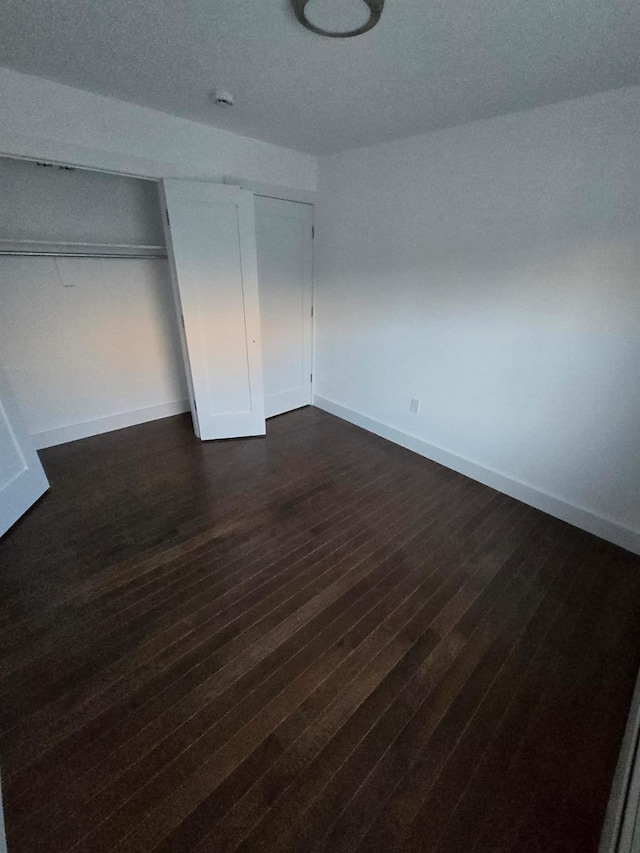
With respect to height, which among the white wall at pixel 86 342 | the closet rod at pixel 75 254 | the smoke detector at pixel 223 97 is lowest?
the white wall at pixel 86 342

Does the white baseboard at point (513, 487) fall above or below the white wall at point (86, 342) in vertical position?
below

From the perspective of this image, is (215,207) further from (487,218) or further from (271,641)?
(271,641)

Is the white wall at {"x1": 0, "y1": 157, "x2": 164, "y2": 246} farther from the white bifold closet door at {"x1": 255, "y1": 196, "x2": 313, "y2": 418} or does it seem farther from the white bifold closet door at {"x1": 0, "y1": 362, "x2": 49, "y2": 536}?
the white bifold closet door at {"x1": 0, "y1": 362, "x2": 49, "y2": 536}

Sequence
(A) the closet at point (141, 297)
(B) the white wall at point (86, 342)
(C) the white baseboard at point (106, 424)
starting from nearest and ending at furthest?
1. (A) the closet at point (141, 297)
2. (B) the white wall at point (86, 342)
3. (C) the white baseboard at point (106, 424)

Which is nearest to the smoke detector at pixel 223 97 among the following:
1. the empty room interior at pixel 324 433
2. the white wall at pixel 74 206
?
the empty room interior at pixel 324 433

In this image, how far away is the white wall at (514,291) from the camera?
73.8 inches

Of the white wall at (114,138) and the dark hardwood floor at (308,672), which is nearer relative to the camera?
the dark hardwood floor at (308,672)

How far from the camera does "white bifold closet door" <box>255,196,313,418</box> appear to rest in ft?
10.7

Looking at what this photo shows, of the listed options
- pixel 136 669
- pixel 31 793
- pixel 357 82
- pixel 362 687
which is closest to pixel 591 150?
pixel 357 82

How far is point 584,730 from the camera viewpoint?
4.29 ft

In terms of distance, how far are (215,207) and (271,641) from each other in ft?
9.83

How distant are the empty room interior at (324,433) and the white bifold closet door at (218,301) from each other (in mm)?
25

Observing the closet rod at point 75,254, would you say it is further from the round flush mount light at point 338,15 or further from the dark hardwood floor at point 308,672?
the round flush mount light at point 338,15

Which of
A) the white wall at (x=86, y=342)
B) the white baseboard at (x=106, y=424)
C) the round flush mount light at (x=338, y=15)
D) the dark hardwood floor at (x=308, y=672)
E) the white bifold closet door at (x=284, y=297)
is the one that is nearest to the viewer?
the dark hardwood floor at (x=308, y=672)
